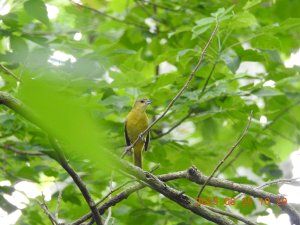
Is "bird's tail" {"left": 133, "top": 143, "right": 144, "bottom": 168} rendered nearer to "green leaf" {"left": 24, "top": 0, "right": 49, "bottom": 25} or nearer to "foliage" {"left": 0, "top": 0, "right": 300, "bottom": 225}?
"foliage" {"left": 0, "top": 0, "right": 300, "bottom": 225}

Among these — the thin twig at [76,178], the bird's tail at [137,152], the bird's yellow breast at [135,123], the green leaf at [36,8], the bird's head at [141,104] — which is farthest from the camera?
the bird's yellow breast at [135,123]

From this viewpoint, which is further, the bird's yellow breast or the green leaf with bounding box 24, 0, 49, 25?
the bird's yellow breast

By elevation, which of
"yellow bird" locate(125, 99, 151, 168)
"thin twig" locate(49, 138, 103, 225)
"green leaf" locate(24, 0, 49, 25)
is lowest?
"thin twig" locate(49, 138, 103, 225)

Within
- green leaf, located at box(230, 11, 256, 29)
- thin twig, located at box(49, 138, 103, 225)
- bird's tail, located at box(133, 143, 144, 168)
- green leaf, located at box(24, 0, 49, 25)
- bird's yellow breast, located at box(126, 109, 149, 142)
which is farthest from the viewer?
bird's yellow breast, located at box(126, 109, 149, 142)

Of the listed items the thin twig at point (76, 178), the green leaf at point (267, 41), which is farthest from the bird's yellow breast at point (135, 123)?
the thin twig at point (76, 178)

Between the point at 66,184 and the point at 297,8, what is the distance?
9.78 ft

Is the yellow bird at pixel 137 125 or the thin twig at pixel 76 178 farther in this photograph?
the yellow bird at pixel 137 125

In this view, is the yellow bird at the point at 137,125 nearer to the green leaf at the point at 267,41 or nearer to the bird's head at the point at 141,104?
the bird's head at the point at 141,104

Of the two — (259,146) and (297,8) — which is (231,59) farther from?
(297,8)

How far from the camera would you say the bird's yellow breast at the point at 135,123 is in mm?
4719

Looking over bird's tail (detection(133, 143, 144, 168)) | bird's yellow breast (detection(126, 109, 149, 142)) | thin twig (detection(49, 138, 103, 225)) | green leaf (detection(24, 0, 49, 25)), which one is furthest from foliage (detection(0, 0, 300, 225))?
thin twig (detection(49, 138, 103, 225))

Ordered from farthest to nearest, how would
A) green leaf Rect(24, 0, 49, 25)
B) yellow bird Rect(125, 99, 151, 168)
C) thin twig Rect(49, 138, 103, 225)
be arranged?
1. yellow bird Rect(125, 99, 151, 168)
2. green leaf Rect(24, 0, 49, 25)
3. thin twig Rect(49, 138, 103, 225)

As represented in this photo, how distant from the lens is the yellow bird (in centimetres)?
430

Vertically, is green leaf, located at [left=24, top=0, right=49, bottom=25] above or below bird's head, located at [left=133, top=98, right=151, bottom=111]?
below
